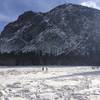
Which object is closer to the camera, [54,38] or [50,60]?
[50,60]

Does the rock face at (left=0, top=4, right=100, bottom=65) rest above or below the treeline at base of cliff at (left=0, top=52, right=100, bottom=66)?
above

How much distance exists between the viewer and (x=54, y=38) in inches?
4003

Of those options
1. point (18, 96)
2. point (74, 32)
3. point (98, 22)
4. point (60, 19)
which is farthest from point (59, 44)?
point (18, 96)

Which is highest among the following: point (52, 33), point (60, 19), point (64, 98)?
point (60, 19)

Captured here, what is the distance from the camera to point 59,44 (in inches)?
3819

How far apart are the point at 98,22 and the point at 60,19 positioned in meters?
24.1

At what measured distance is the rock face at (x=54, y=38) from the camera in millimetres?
69938

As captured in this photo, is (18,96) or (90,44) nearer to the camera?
(18,96)

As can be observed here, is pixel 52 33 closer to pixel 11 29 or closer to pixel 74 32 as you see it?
pixel 74 32

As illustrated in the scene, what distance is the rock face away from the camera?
69938 mm

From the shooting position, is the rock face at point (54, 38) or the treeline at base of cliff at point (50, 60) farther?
the rock face at point (54, 38)

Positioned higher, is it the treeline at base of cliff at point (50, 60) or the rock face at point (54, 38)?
the rock face at point (54, 38)

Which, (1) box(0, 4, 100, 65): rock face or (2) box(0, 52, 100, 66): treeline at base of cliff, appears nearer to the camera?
(2) box(0, 52, 100, 66): treeline at base of cliff

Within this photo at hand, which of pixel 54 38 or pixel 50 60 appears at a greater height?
pixel 54 38
